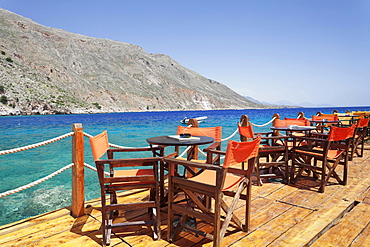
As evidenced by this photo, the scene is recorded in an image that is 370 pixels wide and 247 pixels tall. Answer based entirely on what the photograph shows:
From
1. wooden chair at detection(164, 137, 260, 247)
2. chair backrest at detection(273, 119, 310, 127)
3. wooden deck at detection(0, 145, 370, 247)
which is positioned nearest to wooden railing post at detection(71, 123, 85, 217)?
wooden deck at detection(0, 145, 370, 247)

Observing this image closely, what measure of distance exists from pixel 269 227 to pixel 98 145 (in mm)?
1936

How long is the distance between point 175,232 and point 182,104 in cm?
9167

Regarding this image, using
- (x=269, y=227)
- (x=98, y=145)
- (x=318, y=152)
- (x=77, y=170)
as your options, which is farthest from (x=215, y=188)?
(x=318, y=152)

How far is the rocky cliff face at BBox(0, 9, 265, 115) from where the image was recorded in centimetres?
4747

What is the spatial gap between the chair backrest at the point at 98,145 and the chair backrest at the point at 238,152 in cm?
121

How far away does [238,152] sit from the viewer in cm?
210

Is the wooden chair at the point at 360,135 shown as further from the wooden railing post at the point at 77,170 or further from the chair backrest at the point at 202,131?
the wooden railing post at the point at 77,170

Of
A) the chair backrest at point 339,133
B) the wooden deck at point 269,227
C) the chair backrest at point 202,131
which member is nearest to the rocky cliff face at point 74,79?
the chair backrest at point 202,131

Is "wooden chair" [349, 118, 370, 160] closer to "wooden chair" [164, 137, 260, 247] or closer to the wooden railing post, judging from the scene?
"wooden chair" [164, 137, 260, 247]

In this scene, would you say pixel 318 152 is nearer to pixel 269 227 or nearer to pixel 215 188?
pixel 269 227

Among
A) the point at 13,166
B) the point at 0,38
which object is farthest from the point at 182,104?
the point at 13,166

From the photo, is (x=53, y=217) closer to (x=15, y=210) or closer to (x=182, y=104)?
(x=15, y=210)

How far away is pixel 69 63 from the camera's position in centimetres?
7031

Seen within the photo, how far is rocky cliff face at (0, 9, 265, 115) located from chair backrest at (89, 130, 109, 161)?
166ft
